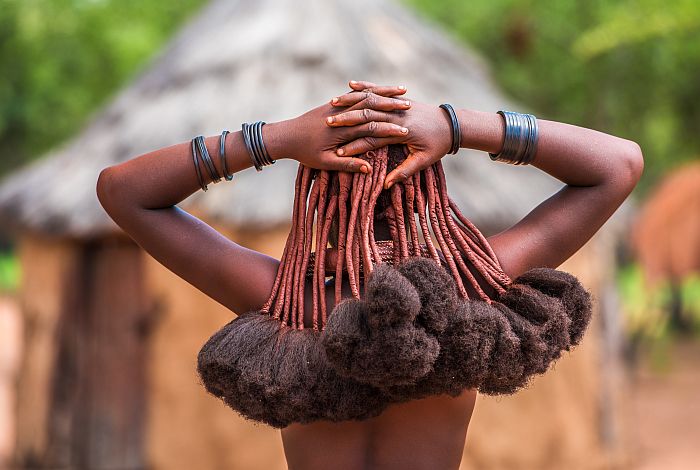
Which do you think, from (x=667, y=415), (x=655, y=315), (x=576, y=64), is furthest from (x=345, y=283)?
(x=655, y=315)

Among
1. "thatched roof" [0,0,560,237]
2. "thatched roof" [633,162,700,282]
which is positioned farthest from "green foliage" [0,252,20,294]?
"thatched roof" [633,162,700,282]

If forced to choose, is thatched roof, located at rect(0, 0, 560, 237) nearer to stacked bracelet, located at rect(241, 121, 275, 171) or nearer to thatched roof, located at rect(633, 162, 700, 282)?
stacked bracelet, located at rect(241, 121, 275, 171)

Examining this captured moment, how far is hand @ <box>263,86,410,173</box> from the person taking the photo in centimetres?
161

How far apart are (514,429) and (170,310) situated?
254 centimetres

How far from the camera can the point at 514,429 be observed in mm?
6086

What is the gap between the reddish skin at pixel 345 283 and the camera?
1720mm

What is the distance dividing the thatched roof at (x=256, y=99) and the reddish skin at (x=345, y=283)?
→ 132 inches

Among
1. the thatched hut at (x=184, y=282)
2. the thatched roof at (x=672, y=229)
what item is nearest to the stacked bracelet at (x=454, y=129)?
the thatched hut at (x=184, y=282)

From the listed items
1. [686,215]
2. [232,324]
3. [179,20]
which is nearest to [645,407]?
[686,215]

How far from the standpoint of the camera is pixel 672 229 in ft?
33.1

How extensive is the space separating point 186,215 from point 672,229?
30.3 feet

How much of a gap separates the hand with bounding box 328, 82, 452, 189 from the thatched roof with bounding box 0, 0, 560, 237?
11.5 ft

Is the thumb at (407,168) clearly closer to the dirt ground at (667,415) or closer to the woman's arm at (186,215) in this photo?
the woman's arm at (186,215)

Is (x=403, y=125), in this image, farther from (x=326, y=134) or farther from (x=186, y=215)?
(x=186, y=215)
